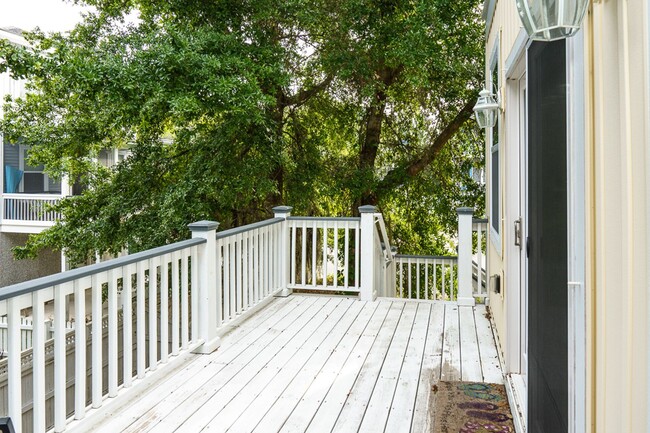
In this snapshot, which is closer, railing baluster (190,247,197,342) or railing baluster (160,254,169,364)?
railing baluster (160,254,169,364)

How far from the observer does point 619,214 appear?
123 centimetres

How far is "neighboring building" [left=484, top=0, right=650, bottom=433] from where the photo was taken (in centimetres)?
108

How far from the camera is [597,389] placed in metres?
1.40

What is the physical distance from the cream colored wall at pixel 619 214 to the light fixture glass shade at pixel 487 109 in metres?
3.00

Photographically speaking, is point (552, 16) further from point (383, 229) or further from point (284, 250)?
point (383, 229)

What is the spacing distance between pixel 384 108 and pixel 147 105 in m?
4.43

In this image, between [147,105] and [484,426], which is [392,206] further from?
[484,426]

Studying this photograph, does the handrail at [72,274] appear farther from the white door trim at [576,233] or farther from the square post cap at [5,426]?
the white door trim at [576,233]

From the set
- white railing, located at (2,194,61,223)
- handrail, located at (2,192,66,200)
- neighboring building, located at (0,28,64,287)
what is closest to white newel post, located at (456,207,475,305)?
neighboring building, located at (0,28,64,287)

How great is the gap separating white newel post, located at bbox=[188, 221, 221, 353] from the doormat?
1777 millimetres

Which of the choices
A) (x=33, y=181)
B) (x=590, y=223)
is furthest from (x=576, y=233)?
(x=33, y=181)

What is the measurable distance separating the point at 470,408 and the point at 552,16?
97.2 inches

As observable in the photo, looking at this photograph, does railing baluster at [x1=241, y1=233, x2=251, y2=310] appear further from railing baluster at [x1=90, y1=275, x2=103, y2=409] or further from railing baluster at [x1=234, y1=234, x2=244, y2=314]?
railing baluster at [x1=90, y1=275, x2=103, y2=409]

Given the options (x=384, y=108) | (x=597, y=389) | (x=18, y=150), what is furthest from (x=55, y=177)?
(x=597, y=389)
